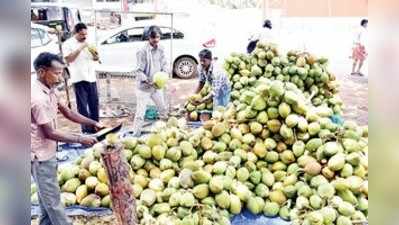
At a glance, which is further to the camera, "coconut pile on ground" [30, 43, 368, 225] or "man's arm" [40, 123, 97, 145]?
"coconut pile on ground" [30, 43, 368, 225]

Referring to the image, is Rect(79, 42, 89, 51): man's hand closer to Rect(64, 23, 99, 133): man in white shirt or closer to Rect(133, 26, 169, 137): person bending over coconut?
Rect(64, 23, 99, 133): man in white shirt

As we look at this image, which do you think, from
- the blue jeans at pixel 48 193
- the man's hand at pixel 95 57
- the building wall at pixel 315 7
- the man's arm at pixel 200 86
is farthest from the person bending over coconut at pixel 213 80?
the blue jeans at pixel 48 193

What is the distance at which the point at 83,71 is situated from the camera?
2.17 m

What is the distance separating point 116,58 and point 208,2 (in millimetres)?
444

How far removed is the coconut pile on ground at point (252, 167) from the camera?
2246 millimetres

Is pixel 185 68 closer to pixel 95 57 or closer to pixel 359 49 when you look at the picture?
pixel 95 57

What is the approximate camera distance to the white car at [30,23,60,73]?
2031 millimetres

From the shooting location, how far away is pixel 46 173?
2145 mm

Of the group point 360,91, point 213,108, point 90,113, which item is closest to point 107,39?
point 90,113

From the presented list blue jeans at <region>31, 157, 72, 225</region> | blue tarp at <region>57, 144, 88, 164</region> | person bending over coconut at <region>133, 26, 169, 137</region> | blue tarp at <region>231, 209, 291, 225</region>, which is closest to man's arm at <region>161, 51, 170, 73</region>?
person bending over coconut at <region>133, 26, 169, 137</region>

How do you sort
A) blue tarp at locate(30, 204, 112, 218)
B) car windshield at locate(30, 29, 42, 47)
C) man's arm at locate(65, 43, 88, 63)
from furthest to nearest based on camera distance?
blue tarp at locate(30, 204, 112, 218) → man's arm at locate(65, 43, 88, 63) → car windshield at locate(30, 29, 42, 47)

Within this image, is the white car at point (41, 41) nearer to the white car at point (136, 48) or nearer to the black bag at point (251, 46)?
the white car at point (136, 48)

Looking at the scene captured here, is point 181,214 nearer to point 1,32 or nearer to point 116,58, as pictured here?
point 116,58

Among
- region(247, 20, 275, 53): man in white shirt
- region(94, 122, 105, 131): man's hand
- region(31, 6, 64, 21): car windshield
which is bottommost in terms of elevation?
region(94, 122, 105, 131): man's hand
